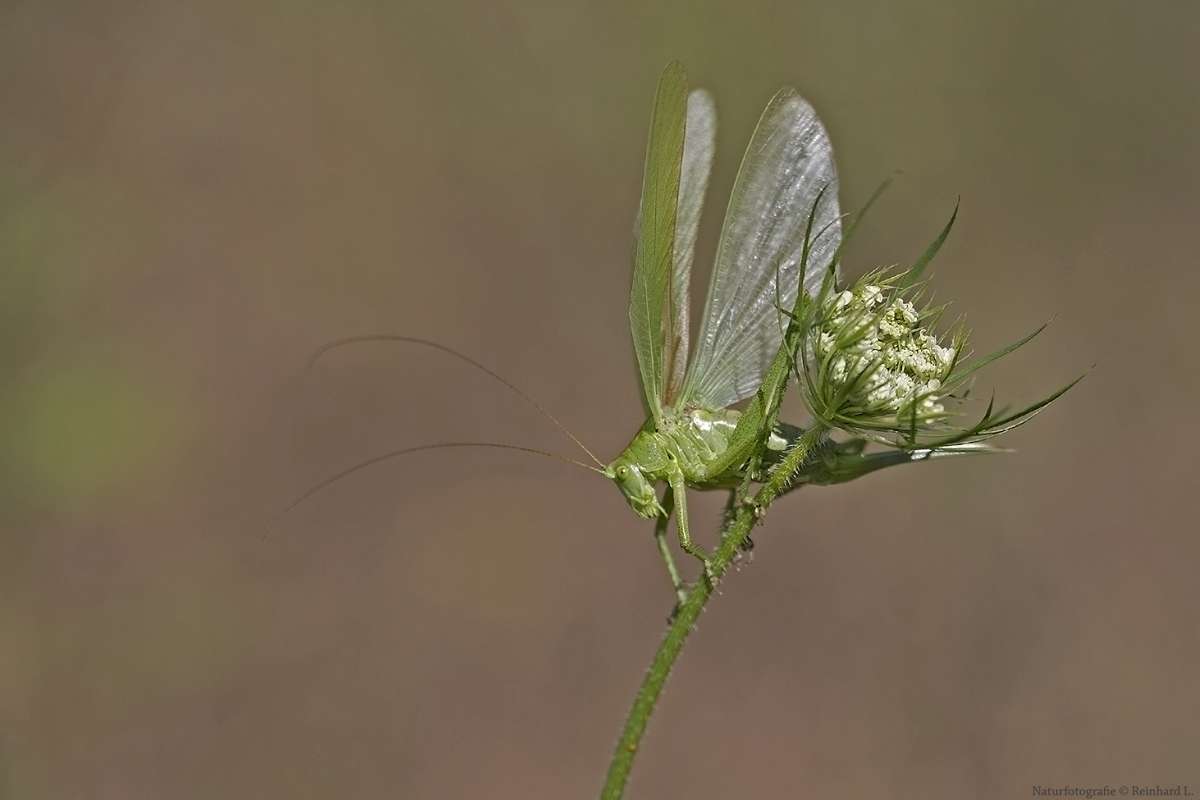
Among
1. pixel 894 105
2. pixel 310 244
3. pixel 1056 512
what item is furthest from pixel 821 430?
pixel 894 105

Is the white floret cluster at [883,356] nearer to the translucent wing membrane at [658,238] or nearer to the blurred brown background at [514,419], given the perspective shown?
the translucent wing membrane at [658,238]

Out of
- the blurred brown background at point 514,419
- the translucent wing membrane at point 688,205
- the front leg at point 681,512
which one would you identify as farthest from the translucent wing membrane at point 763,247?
the blurred brown background at point 514,419

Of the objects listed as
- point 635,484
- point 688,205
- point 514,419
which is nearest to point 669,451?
point 635,484

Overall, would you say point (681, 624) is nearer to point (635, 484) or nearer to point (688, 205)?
point (635, 484)

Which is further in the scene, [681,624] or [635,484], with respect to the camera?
[635,484]

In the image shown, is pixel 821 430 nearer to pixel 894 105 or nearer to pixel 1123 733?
pixel 1123 733

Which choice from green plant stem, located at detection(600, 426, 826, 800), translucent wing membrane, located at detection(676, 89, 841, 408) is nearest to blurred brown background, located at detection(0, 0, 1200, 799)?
translucent wing membrane, located at detection(676, 89, 841, 408)

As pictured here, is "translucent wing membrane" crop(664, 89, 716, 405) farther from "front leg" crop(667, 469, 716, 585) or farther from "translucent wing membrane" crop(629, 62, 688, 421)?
"front leg" crop(667, 469, 716, 585)

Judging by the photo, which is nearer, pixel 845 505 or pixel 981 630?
pixel 981 630
